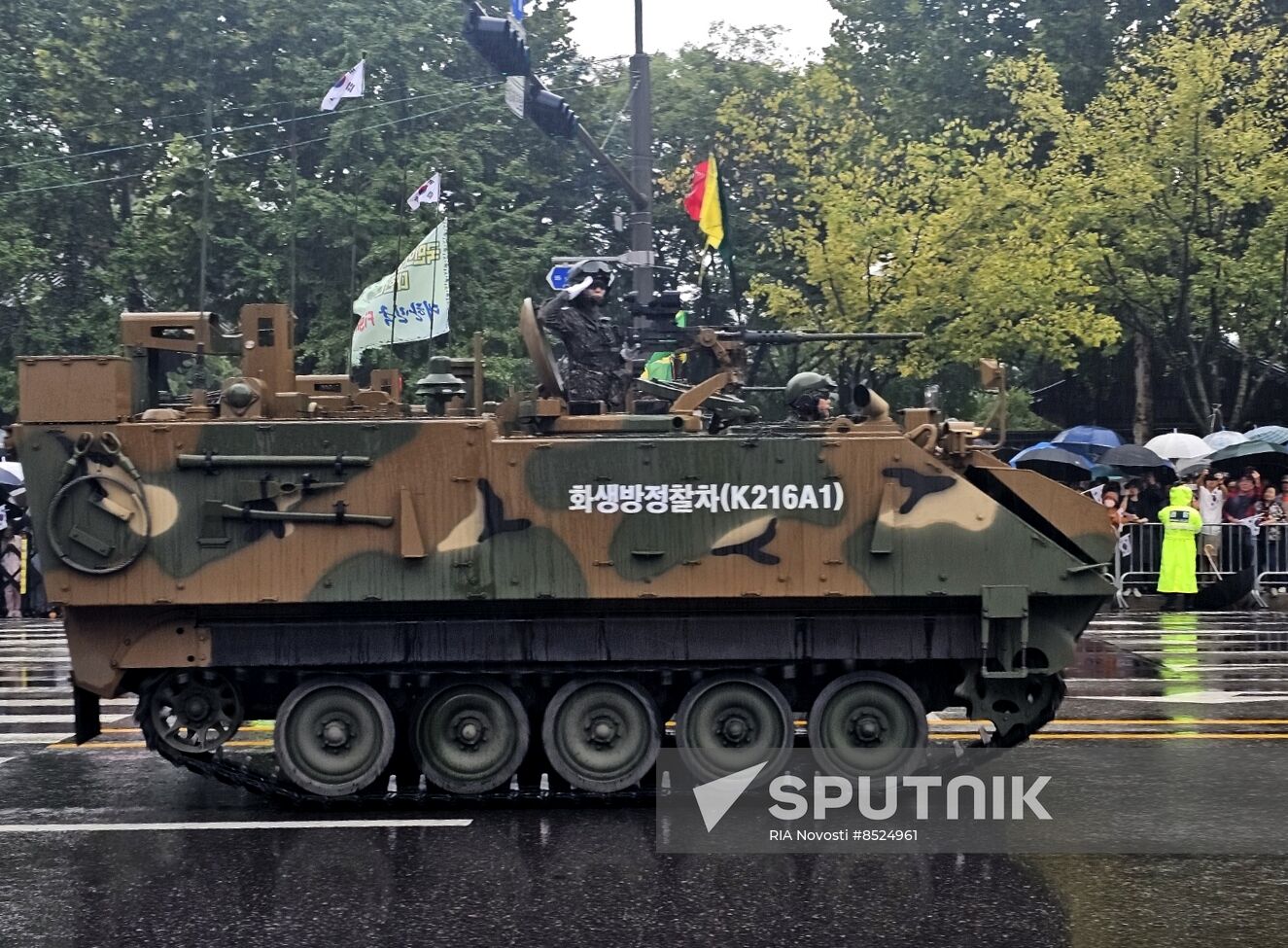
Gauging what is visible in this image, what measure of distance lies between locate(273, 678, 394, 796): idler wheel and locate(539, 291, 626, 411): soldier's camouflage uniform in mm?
2436

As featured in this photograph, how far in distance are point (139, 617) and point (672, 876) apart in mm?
3802

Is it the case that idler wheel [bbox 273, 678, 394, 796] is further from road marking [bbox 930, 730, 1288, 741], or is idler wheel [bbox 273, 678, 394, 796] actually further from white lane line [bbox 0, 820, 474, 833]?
road marking [bbox 930, 730, 1288, 741]

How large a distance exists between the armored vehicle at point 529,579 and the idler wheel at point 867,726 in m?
0.01

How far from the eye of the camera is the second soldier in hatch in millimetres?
11172

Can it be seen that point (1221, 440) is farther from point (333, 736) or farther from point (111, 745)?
point (333, 736)

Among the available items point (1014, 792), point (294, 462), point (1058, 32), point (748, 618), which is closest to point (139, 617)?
point (294, 462)

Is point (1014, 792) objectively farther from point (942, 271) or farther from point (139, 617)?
point (942, 271)

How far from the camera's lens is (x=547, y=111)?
1841 cm

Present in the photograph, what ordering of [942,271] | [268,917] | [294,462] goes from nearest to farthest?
[268,917]
[294,462]
[942,271]

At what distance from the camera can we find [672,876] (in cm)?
842

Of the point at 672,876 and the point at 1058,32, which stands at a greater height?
the point at 1058,32

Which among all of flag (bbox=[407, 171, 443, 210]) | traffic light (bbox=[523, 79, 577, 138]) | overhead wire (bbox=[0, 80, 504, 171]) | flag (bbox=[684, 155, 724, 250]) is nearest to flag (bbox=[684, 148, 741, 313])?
flag (bbox=[684, 155, 724, 250])

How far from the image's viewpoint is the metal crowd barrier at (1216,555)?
71.6 ft

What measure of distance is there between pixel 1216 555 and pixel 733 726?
44.7ft
